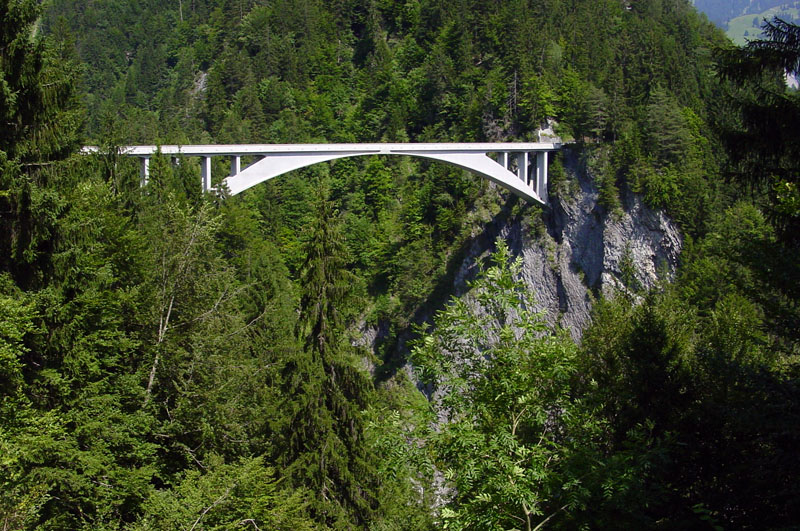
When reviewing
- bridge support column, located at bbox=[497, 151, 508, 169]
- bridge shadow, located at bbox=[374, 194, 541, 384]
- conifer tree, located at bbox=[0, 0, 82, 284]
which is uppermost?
bridge support column, located at bbox=[497, 151, 508, 169]

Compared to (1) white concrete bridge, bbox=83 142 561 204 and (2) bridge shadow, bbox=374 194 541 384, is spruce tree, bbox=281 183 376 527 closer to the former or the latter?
(1) white concrete bridge, bbox=83 142 561 204

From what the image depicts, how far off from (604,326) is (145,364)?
24.4ft

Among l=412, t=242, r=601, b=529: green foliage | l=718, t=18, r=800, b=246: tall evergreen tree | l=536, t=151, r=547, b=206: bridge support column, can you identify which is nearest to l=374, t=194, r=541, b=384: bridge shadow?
l=536, t=151, r=547, b=206: bridge support column

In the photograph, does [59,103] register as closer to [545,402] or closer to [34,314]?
[34,314]

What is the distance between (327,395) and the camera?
40.3 feet

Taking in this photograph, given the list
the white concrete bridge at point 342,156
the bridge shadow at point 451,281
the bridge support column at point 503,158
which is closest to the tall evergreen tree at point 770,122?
the white concrete bridge at point 342,156

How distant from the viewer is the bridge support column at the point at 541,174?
36.8 meters

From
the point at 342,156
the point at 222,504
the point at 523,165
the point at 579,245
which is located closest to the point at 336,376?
the point at 222,504

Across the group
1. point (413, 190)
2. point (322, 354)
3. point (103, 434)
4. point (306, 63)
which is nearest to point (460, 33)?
point (413, 190)

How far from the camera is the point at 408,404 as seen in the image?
710cm

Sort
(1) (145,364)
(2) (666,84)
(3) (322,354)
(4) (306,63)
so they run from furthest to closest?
(4) (306,63) < (2) (666,84) < (3) (322,354) < (1) (145,364)

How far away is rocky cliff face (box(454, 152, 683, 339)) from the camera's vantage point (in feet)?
108

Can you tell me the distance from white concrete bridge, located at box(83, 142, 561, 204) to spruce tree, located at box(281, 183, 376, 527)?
14.5m

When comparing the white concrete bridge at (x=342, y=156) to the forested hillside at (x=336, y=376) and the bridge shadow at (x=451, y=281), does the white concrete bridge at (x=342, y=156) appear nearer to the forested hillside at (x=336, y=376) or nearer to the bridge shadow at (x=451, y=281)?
the bridge shadow at (x=451, y=281)
